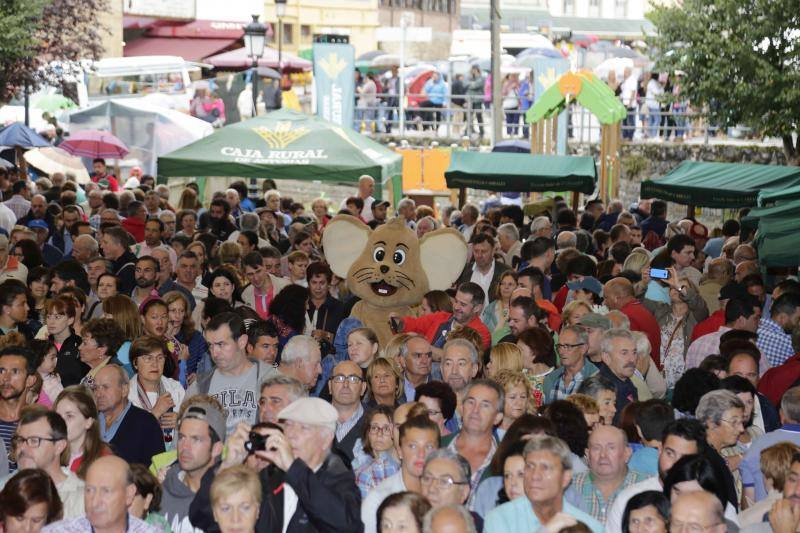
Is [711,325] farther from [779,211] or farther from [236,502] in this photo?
[236,502]

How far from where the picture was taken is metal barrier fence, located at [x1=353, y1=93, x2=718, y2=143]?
1222 inches

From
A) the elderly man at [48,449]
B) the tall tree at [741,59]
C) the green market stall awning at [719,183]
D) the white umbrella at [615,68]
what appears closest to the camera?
the elderly man at [48,449]

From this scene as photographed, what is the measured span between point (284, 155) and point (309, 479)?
1112cm

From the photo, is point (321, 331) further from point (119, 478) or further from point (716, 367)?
point (119, 478)

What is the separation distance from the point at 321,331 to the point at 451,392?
3260 millimetres

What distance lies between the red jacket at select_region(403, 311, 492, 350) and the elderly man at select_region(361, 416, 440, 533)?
3.35m

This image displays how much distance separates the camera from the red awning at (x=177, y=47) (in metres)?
49.5

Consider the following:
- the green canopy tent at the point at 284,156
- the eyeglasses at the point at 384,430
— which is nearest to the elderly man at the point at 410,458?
the eyeglasses at the point at 384,430

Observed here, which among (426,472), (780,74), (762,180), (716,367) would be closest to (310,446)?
(426,472)

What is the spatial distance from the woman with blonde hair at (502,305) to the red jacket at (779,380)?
2.43 m

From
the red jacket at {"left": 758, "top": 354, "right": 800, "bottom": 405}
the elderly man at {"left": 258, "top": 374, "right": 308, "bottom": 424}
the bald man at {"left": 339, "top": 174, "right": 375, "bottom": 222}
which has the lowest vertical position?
the red jacket at {"left": 758, "top": 354, "right": 800, "bottom": 405}

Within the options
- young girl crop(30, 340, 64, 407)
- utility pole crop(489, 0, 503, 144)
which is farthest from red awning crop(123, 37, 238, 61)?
young girl crop(30, 340, 64, 407)

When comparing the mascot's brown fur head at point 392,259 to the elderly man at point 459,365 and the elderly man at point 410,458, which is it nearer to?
the elderly man at point 459,365

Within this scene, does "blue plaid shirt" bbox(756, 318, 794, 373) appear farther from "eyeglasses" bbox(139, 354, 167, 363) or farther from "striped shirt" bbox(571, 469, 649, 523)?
"eyeglasses" bbox(139, 354, 167, 363)
